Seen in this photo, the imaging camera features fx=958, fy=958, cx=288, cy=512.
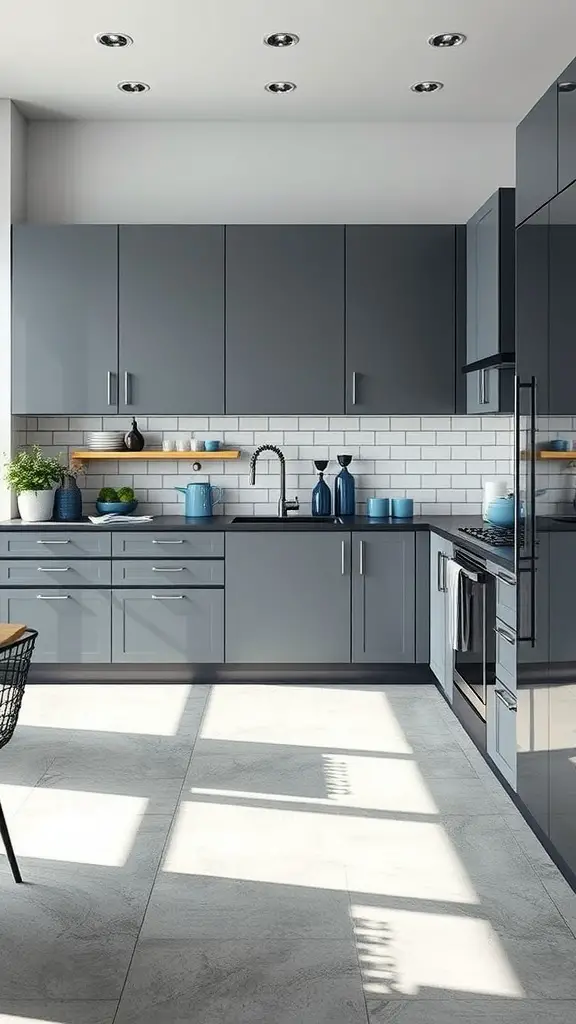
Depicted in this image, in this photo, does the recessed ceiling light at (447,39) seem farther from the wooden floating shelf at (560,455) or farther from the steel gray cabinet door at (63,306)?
the wooden floating shelf at (560,455)

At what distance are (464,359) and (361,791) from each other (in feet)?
8.83

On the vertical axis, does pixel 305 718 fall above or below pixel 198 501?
below

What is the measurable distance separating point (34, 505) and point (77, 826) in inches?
97.1

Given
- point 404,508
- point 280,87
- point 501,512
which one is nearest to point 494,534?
point 501,512

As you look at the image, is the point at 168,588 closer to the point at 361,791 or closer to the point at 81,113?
the point at 361,791

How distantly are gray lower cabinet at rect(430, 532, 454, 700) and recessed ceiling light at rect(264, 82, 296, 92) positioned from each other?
249 cm

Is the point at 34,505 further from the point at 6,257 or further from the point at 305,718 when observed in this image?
the point at 305,718

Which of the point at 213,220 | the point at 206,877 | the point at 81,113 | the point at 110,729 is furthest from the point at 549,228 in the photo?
the point at 81,113

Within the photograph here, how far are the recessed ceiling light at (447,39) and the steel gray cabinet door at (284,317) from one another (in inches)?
43.5

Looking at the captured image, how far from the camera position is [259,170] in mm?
5699

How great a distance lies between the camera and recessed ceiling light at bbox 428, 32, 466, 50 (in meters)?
4.47

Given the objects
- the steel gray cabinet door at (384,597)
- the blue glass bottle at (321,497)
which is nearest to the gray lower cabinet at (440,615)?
the steel gray cabinet door at (384,597)

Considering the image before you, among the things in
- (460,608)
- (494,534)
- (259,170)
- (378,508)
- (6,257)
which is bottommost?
(460,608)

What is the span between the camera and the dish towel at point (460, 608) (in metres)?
4.00
